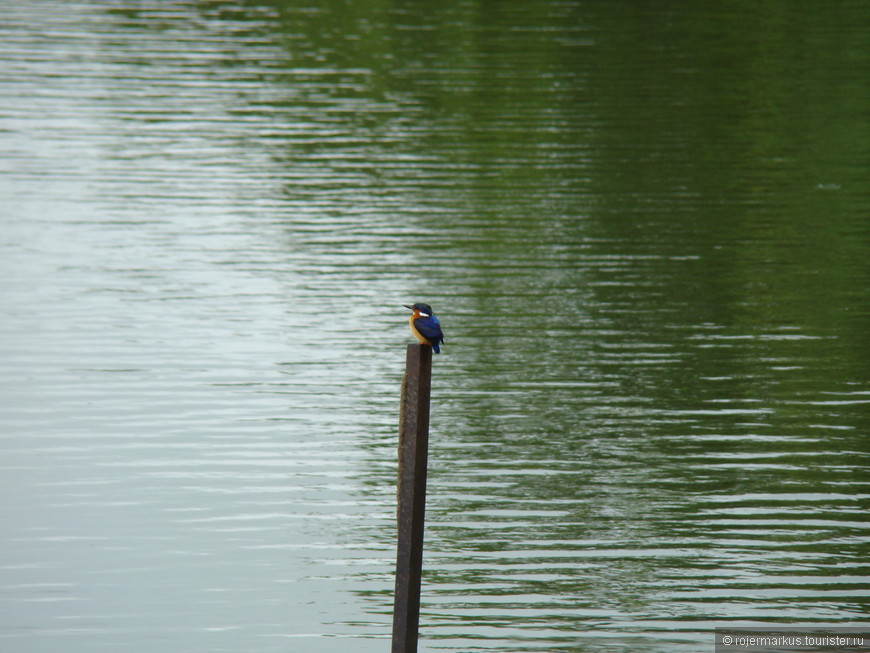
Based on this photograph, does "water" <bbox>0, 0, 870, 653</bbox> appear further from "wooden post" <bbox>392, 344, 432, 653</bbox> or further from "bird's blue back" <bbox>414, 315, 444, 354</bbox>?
"bird's blue back" <bbox>414, 315, 444, 354</bbox>

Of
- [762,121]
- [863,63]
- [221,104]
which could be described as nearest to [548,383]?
[762,121]

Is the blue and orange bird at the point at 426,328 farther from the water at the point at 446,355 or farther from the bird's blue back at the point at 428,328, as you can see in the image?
the water at the point at 446,355

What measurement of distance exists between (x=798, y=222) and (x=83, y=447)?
26.8ft

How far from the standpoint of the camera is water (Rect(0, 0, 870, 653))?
7.01 meters

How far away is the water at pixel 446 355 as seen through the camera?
23.0 ft

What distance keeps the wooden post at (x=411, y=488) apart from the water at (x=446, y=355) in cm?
125

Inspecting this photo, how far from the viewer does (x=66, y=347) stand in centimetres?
1082

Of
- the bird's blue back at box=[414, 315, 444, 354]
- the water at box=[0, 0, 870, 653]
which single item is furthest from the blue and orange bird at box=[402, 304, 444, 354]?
the water at box=[0, 0, 870, 653]

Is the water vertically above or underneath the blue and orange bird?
underneath

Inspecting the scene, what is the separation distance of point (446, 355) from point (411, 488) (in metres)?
5.52

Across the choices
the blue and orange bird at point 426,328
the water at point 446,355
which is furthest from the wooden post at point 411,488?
the water at point 446,355

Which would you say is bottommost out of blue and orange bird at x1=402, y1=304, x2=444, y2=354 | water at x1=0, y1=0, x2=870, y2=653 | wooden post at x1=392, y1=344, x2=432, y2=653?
water at x1=0, y1=0, x2=870, y2=653

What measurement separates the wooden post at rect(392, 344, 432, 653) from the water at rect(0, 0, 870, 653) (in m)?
1.25

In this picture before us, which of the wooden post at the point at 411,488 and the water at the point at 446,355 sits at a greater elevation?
the wooden post at the point at 411,488
